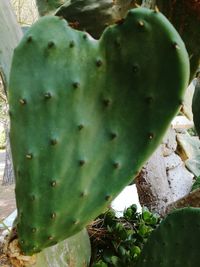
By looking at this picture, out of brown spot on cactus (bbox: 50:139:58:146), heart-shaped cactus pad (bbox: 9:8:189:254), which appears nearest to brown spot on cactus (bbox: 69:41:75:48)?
heart-shaped cactus pad (bbox: 9:8:189:254)

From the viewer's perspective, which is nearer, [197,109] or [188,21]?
[188,21]

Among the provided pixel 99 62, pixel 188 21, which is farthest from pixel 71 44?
pixel 188 21

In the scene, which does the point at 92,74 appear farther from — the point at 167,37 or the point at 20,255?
the point at 20,255

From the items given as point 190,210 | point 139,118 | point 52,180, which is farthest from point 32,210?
point 190,210

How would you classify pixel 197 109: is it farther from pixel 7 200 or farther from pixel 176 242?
pixel 7 200

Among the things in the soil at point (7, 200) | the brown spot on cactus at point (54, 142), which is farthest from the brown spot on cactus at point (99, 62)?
the soil at point (7, 200)

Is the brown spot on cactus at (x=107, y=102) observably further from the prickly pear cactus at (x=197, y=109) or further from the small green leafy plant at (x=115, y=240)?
the small green leafy plant at (x=115, y=240)
